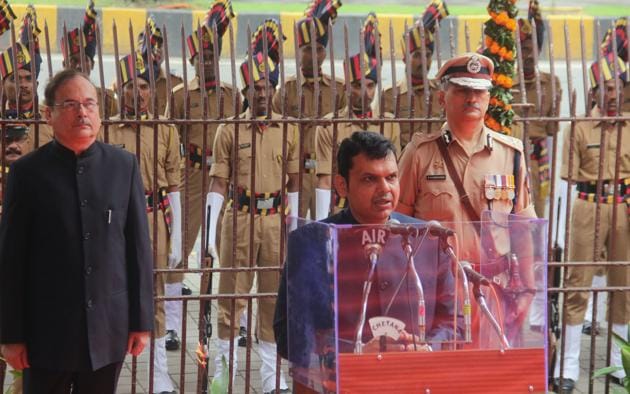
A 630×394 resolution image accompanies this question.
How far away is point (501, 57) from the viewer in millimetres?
6027

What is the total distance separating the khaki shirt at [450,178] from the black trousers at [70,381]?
1.43 metres

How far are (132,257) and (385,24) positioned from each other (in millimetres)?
12553

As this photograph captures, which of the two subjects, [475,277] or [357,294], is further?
[475,277]

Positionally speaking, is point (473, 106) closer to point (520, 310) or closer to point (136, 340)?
point (136, 340)

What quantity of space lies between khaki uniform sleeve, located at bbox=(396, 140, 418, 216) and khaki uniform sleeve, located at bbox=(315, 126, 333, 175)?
1830mm

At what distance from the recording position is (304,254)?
3.59 meters

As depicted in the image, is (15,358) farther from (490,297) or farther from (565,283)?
(565,283)

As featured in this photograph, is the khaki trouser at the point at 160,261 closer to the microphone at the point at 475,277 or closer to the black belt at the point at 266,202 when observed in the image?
the black belt at the point at 266,202

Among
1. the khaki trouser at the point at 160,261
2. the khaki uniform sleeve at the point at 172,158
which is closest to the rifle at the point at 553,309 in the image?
the khaki trouser at the point at 160,261

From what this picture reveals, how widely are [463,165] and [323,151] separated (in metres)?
2.06

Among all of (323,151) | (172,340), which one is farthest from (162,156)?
(172,340)

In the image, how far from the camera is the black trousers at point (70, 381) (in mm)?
4750

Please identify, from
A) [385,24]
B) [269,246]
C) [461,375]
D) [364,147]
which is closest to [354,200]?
[364,147]

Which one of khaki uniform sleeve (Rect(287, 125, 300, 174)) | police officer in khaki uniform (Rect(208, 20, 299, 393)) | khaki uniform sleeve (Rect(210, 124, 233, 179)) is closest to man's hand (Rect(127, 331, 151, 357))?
police officer in khaki uniform (Rect(208, 20, 299, 393))
